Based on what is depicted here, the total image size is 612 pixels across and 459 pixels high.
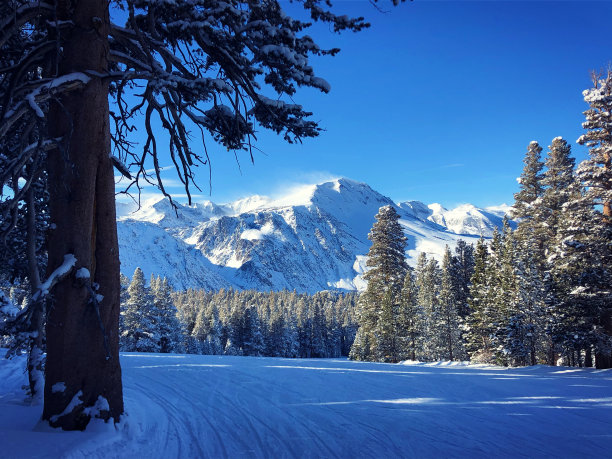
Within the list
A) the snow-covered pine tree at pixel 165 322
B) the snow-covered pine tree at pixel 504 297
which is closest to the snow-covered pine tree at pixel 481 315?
the snow-covered pine tree at pixel 504 297

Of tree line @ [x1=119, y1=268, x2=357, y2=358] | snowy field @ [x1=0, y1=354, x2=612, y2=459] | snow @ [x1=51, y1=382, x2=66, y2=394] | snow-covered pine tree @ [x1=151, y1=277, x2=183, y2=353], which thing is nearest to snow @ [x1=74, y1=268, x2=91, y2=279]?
snow @ [x1=51, y1=382, x2=66, y2=394]

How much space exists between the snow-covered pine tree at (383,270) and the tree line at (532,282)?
8 centimetres

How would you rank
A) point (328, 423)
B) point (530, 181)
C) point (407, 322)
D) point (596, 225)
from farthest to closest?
point (407, 322)
point (530, 181)
point (596, 225)
point (328, 423)

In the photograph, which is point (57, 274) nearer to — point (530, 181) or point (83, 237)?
point (83, 237)

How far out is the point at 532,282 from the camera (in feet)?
72.8

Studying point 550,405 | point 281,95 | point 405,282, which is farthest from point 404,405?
point 405,282

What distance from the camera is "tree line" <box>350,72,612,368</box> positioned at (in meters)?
16.1

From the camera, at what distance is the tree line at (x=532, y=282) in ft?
52.8

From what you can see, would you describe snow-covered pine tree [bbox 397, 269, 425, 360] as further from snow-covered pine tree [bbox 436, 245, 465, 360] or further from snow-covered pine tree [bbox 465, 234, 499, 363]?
snow-covered pine tree [bbox 465, 234, 499, 363]

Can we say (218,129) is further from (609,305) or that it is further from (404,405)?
(609,305)

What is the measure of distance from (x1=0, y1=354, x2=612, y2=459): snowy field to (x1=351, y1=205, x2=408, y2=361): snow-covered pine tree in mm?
20157

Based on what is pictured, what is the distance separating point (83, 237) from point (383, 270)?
2606 centimetres

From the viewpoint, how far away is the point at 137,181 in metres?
5.61

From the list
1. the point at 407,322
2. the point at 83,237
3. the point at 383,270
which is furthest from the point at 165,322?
the point at 83,237
